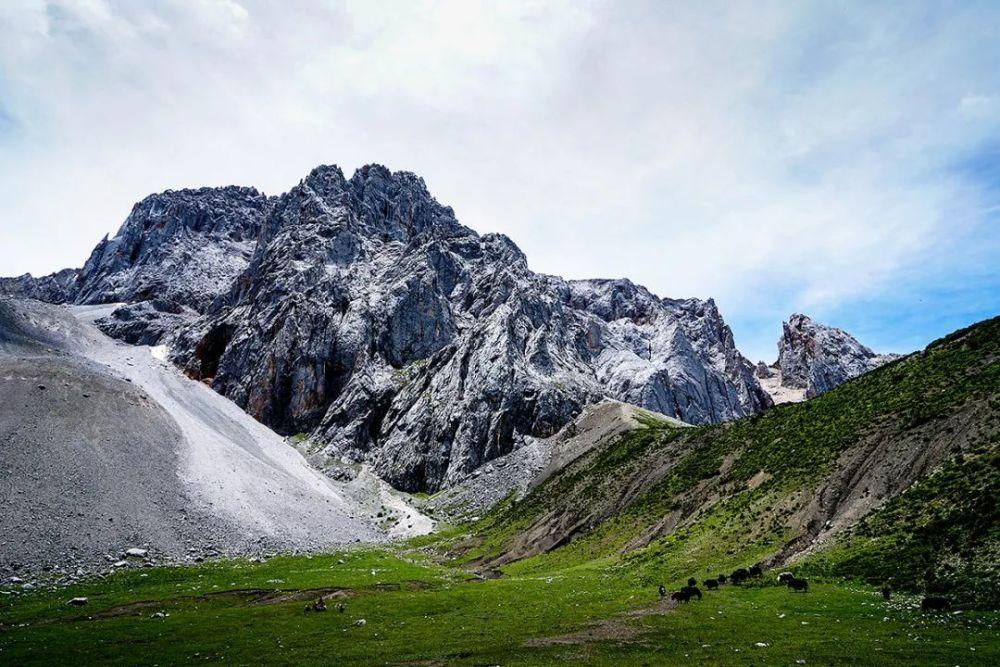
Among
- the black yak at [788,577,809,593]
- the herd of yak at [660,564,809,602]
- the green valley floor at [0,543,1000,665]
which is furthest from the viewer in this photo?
the herd of yak at [660,564,809,602]

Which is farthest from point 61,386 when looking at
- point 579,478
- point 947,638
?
point 947,638

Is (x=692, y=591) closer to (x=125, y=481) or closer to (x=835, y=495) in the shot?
(x=835, y=495)

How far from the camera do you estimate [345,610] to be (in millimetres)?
44281

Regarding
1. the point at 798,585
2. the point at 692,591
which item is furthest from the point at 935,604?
the point at 692,591

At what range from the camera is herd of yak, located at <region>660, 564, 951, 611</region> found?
28422 millimetres

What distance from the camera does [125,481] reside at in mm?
81750

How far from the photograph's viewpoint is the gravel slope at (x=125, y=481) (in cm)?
6669

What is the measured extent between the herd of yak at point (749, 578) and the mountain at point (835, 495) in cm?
120

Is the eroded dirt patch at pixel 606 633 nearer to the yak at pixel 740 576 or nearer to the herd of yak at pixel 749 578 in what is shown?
the herd of yak at pixel 749 578

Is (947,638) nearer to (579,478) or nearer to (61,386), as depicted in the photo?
(579,478)

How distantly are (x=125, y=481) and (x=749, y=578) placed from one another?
8181 centimetres

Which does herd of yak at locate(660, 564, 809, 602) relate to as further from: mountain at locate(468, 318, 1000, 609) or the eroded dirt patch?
the eroded dirt patch

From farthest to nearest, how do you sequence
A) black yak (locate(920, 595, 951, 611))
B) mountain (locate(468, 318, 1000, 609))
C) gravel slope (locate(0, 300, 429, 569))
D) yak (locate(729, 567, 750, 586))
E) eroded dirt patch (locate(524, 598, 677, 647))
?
gravel slope (locate(0, 300, 429, 569)) → yak (locate(729, 567, 750, 586)) → mountain (locate(468, 318, 1000, 609)) → eroded dirt patch (locate(524, 598, 677, 647)) → black yak (locate(920, 595, 951, 611))

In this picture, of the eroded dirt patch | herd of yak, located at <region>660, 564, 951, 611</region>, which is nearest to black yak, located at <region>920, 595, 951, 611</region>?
herd of yak, located at <region>660, 564, 951, 611</region>
